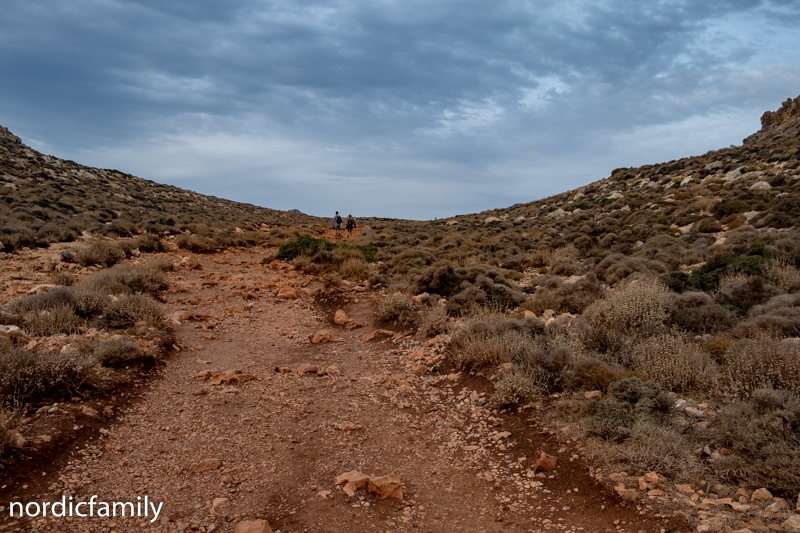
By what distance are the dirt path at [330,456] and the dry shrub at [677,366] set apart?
162cm

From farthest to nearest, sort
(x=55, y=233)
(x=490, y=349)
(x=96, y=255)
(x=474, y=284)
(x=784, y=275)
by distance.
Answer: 1. (x=55, y=233)
2. (x=96, y=255)
3. (x=474, y=284)
4. (x=784, y=275)
5. (x=490, y=349)

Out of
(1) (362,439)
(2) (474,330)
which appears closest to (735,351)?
(2) (474,330)

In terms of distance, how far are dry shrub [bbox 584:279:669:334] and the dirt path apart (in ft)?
8.51

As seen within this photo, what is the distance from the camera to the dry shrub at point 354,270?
45.9 feet

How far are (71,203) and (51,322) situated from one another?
19.5 meters

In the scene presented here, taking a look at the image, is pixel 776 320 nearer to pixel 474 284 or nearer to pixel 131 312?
pixel 474 284

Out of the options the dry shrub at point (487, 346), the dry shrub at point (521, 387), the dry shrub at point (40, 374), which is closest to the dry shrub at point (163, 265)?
the dry shrub at point (40, 374)

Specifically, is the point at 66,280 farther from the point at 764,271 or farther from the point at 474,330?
the point at 764,271

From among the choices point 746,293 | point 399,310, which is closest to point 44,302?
point 399,310

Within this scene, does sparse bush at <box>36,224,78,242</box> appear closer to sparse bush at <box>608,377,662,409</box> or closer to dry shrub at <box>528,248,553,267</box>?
dry shrub at <box>528,248,553,267</box>

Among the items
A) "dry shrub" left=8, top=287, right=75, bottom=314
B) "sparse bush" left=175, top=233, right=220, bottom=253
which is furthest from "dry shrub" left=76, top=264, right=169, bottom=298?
"sparse bush" left=175, top=233, right=220, bottom=253

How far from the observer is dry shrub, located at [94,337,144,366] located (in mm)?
A: 6156

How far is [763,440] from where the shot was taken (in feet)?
12.1

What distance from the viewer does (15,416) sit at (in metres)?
4.45
